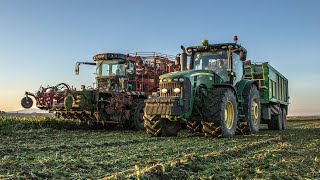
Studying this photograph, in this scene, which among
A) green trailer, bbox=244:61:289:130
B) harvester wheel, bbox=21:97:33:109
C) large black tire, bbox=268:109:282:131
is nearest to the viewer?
green trailer, bbox=244:61:289:130

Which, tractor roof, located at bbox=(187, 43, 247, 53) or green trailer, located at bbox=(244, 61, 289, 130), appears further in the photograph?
green trailer, located at bbox=(244, 61, 289, 130)

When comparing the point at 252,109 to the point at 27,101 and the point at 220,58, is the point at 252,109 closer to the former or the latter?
the point at 220,58

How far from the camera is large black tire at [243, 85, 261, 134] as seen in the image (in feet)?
39.2

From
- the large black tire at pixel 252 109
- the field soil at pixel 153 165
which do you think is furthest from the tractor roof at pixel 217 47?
the field soil at pixel 153 165

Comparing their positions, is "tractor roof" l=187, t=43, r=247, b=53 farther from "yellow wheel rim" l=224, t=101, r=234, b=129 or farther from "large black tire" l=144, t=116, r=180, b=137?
"large black tire" l=144, t=116, r=180, b=137

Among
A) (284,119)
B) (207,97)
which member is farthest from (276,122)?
(207,97)

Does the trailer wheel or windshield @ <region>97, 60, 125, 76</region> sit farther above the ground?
windshield @ <region>97, 60, 125, 76</region>

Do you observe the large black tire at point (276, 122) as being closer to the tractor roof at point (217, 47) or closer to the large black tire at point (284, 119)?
the large black tire at point (284, 119)

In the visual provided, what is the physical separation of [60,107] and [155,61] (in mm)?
4752

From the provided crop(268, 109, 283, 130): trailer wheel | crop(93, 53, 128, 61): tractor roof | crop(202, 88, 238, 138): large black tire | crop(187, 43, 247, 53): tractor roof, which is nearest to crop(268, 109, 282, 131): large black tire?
crop(268, 109, 283, 130): trailer wheel

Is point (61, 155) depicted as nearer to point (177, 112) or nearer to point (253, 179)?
point (253, 179)

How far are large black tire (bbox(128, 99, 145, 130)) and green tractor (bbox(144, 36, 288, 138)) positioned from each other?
373 cm

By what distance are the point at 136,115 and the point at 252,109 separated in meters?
4.46

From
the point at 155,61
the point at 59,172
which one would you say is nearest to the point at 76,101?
the point at 155,61
